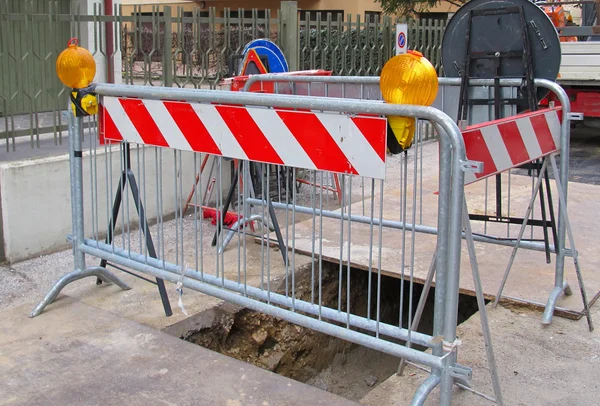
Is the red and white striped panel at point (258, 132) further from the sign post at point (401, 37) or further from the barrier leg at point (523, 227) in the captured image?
the sign post at point (401, 37)

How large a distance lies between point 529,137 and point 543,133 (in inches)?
8.5

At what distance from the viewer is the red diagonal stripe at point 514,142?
3727mm

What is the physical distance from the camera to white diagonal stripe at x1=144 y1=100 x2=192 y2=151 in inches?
153

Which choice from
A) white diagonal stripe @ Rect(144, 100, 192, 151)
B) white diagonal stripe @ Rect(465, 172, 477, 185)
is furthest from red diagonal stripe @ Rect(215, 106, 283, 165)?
white diagonal stripe @ Rect(465, 172, 477, 185)

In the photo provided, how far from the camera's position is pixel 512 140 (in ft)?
12.5

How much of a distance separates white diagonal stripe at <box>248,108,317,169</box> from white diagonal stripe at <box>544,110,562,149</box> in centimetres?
175

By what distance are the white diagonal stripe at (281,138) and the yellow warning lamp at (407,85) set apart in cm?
49

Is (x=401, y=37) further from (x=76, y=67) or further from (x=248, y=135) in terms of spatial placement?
(x=248, y=135)

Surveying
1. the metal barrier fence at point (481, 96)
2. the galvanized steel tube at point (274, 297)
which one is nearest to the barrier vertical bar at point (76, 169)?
the galvanized steel tube at point (274, 297)

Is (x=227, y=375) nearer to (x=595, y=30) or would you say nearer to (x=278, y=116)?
(x=278, y=116)

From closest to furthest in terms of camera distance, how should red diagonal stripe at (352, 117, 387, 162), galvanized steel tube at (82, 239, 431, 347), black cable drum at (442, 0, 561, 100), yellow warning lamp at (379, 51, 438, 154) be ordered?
yellow warning lamp at (379, 51, 438, 154) → red diagonal stripe at (352, 117, 387, 162) → galvanized steel tube at (82, 239, 431, 347) → black cable drum at (442, 0, 561, 100)

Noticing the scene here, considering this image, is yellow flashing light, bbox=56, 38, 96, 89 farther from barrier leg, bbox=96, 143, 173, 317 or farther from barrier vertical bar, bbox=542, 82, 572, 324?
barrier vertical bar, bbox=542, 82, 572, 324

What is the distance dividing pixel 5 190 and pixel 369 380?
3.15m

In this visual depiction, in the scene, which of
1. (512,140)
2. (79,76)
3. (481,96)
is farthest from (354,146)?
(481,96)
